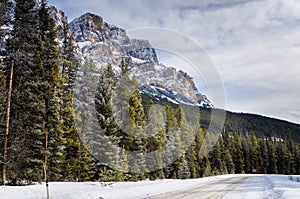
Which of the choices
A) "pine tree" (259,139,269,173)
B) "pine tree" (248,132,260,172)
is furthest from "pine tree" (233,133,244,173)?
"pine tree" (259,139,269,173)

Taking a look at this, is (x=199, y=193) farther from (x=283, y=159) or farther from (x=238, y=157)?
(x=283, y=159)

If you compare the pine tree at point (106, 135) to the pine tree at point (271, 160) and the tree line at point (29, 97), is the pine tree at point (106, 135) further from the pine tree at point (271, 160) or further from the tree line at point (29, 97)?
the pine tree at point (271, 160)

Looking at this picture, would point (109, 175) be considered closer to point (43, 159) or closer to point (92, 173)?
point (92, 173)

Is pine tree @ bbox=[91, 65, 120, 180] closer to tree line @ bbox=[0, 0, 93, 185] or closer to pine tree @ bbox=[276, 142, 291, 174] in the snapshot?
tree line @ bbox=[0, 0, 93, 185]

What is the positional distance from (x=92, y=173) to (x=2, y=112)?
1285cm

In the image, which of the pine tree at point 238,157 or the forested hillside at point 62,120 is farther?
the pine tree at point 238,157

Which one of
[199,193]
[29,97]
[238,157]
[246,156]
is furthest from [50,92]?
[246,156]

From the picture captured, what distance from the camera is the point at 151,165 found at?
36.8m

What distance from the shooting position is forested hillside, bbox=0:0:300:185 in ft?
55.3

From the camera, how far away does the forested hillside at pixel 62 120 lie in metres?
16.8

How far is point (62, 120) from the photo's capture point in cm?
2580

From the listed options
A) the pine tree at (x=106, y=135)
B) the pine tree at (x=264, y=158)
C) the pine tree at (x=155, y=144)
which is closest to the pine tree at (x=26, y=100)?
the pine tree at (x=106, y=135)

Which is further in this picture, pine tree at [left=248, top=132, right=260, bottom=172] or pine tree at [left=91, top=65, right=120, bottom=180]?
pine tree at [left=248, top=132, right=260, bottom=172]

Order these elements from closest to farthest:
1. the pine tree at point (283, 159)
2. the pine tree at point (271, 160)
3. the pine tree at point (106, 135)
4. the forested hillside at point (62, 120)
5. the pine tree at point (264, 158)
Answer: the forested hillside at point (62, 120) → the pine tree at point (106, 135) → the pine tree at point (283, 159) → the pine tree at point (271, 160) → the pine tree at point (264, 158)
